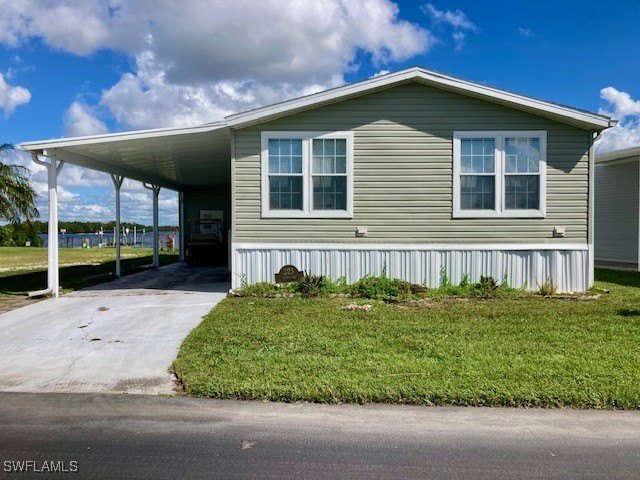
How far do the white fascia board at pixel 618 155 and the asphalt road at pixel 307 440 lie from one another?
1377 centimetres

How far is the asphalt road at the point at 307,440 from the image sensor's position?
3.26 m

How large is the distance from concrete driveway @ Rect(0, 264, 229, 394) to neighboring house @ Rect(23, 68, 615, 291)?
2011 mm

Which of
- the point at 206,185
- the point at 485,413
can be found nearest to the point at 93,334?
the point at 485,413

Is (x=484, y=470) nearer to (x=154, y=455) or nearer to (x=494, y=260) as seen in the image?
(x=154, y=455)

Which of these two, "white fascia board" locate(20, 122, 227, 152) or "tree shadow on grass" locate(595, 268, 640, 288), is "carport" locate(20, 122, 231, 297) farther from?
"tree shadow on grass" locate(595, 268, 640, 288)

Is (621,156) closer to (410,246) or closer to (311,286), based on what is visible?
(410,246)

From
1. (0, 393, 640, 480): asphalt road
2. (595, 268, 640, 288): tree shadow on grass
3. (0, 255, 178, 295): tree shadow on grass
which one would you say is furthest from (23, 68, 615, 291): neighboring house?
(0, 393, 640, 480): asphalt road

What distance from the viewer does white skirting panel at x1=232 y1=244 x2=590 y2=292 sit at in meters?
10.2

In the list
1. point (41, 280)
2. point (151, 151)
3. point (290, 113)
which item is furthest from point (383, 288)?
point (41, 280)

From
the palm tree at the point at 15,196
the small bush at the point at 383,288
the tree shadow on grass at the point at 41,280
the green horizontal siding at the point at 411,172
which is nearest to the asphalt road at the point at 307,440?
the small bush at the point at 383,288

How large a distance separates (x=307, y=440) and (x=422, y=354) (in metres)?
2.37

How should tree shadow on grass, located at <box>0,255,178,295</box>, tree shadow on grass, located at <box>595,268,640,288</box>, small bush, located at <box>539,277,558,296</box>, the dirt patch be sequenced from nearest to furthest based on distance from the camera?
1. the dirt patch
2. small bush, located at <box>539,277,558,296</box>
3. tree shadow on grass, located at <box>0,255,178,295</box>
4. tree shadow on grass, located at <box>595,268,640,288</box>

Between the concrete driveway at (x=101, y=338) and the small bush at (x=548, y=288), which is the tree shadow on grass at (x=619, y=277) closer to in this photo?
the small bush at (x=548, y=288)

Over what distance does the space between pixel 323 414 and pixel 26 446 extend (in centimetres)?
218
